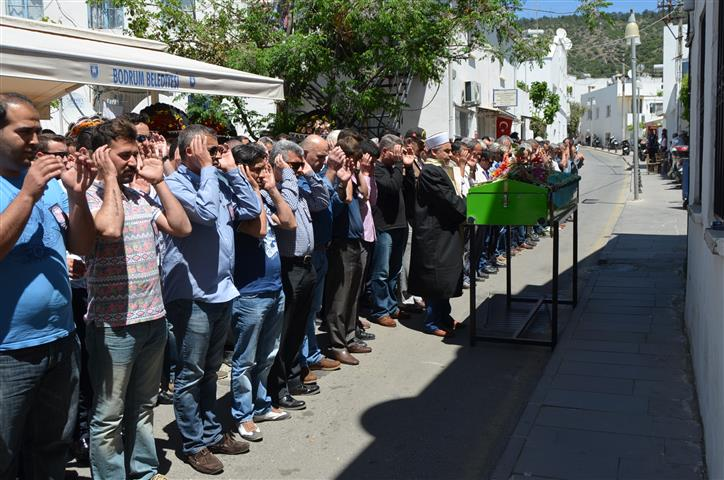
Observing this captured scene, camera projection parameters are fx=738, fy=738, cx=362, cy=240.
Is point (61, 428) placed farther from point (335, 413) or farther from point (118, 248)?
point (335, 413)

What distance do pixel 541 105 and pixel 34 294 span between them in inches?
1656

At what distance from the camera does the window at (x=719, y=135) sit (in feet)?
14.3

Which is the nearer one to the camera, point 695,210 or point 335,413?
point 335,413

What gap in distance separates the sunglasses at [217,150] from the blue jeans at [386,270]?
349cm

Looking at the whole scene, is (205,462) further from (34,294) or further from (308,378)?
(34,294)

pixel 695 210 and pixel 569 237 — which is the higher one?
pixel 695 210

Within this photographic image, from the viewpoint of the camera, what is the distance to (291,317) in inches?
218

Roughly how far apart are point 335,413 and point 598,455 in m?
1.93

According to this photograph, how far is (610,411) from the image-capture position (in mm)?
5352

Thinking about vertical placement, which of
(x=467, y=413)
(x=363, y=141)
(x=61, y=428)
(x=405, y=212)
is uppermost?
(x=363, y=141)

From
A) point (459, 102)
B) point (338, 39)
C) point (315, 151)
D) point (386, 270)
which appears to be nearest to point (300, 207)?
point (315, 151)

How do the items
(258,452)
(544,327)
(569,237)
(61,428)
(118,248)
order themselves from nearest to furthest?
(61,428), (118,248), (258,452), (544,327), (569,237)

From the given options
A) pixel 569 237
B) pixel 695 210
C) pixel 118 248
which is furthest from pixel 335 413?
pixel 569 237

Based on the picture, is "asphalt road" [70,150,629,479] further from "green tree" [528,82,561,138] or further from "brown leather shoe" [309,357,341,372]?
"green tree" [528,82,561,138]
